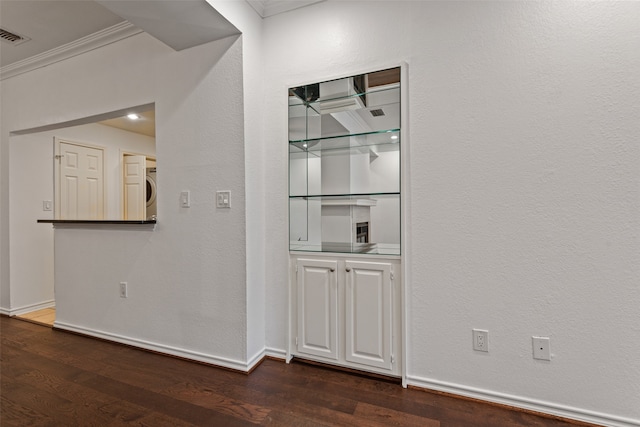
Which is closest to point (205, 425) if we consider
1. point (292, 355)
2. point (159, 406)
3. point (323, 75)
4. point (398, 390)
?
point (159, 406)

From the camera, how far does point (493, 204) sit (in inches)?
64.9

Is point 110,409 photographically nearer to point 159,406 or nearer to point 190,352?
point 159,406

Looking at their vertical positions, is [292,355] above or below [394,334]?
below

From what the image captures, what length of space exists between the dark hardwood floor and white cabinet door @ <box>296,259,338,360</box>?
15 cm

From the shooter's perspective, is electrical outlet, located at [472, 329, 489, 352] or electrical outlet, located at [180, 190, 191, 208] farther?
electrical outlet, located at [180, 190, 191, 208]

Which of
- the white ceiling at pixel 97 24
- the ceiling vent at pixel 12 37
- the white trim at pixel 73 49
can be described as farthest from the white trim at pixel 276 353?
the ceiling vent at pixel 12 37

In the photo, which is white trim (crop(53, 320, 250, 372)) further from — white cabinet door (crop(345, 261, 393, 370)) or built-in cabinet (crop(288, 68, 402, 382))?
white cabinet door (crop(345, 261, 393, 370))

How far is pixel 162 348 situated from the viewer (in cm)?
229

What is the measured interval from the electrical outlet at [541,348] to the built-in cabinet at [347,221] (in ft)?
2.25

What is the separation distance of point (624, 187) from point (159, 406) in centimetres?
262

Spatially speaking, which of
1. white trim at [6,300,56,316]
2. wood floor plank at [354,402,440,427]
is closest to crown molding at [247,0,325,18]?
wood floor plank at [354,402,440,427]

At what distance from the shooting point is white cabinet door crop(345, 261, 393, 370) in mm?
1864

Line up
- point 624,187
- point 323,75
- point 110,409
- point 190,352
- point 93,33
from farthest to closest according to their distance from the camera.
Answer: point 93,33, point 190,352, point 323,75, point 110,409, point 624,187

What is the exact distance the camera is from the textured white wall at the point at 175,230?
2.06m
